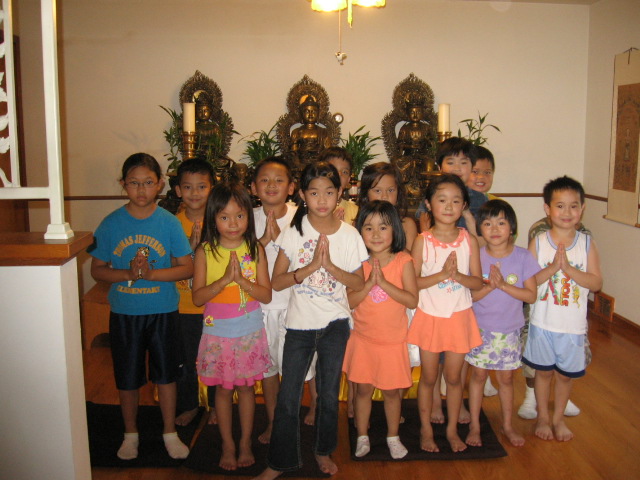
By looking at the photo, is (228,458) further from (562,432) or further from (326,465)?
(562,432)

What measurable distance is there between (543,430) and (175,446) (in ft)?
→ 5.37

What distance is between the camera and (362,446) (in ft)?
7.95

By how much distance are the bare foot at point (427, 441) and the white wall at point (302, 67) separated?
2778mm

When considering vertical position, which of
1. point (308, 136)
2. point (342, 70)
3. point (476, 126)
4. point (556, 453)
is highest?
point (342, 70)

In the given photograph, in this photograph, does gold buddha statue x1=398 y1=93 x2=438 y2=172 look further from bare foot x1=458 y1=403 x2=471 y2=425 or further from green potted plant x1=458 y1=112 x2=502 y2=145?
bare foot x1=458 y1=403 x2=471 y2=425

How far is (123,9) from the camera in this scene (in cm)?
439

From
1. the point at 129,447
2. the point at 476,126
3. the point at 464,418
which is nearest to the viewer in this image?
the point at 129,447

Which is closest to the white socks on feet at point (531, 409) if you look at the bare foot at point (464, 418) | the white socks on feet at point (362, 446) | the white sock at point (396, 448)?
the bare foot at point (464, 418)

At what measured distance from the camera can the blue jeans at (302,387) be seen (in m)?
2.18

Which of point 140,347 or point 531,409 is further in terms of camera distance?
point 531,409

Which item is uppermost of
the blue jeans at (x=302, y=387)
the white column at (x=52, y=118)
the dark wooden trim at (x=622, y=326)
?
the white column at (x=52, y=118)

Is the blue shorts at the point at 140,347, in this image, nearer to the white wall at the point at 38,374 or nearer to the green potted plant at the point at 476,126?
the white wall at the point at 38,374

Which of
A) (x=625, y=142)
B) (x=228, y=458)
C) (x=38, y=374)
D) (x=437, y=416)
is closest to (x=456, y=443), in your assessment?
(x=437, y=416)

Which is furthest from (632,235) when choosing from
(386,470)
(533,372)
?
(386,470)
